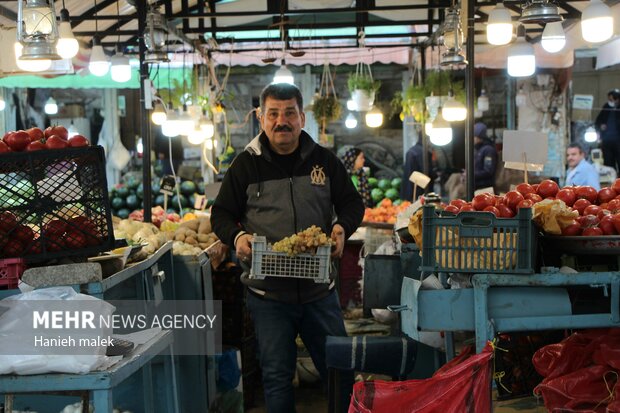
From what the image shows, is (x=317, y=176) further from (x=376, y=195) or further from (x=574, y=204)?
(x=376, y=195)

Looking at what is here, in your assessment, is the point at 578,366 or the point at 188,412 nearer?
the point at 578,366

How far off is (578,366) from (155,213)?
7.12 meters

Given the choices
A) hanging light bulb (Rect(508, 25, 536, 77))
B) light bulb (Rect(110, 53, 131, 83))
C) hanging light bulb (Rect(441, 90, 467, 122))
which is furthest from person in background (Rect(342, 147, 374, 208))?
hanging light bulb (Rect(508, 25, 536, 77))

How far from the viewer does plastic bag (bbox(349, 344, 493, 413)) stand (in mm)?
2920

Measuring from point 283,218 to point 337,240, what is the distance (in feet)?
0.99

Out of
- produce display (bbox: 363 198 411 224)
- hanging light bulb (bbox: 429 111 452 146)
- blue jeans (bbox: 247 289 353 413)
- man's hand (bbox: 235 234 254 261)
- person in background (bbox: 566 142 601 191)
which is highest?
hanging light bulb (bbox: 429 111 452 146)

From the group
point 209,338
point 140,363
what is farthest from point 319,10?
point 140,363

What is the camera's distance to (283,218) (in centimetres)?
425

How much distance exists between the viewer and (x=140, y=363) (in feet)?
9.40

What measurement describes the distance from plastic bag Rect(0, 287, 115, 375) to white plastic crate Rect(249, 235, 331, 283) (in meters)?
1.21

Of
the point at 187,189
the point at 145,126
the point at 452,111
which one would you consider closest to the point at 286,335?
the point at 145,126

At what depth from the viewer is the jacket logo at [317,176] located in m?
4.34

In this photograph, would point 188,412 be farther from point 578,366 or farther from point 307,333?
point 578,366

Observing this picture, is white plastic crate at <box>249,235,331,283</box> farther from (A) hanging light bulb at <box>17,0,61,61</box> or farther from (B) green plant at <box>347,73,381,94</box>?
(B) green plant at <box>347,73,381,94</box>
